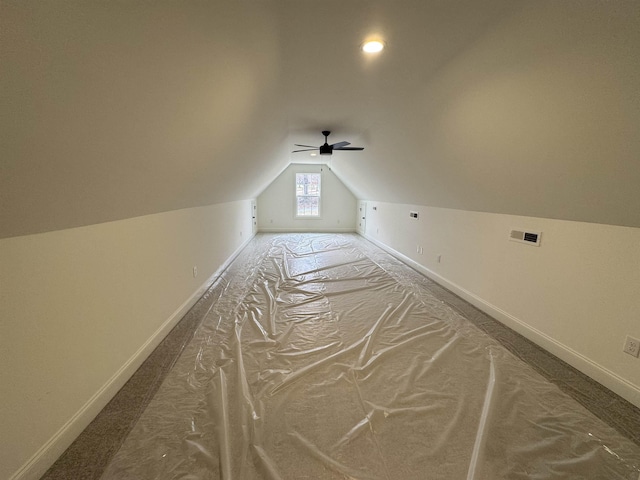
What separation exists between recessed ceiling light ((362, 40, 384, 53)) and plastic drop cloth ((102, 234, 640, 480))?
222cm

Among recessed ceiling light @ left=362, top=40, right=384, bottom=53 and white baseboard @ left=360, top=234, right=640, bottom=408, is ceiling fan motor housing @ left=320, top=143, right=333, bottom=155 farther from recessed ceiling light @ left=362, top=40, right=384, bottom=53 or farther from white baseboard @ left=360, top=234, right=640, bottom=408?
white baseboard @ left=360, top=234, right=640, bottom=408

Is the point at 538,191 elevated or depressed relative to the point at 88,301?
elevated

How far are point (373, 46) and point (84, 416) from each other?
110 inches

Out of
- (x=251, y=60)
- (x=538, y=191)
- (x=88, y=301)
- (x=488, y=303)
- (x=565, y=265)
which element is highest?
(x=251, y=60)

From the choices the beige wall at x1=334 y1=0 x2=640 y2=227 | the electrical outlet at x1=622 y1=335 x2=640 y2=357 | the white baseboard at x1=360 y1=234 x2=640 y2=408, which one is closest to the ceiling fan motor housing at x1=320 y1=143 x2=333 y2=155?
the beige wall at x1=334 y1=0 x2=640 y2=227

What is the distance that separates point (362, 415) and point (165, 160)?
2095 mm

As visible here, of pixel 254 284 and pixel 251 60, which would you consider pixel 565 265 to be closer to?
pixel 251 60

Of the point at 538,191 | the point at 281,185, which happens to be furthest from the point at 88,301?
the point at 281,185

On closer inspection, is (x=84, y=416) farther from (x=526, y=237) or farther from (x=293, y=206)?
(x=293, y=206)

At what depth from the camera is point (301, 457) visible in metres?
1.31

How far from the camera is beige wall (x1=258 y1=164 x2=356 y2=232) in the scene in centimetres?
877

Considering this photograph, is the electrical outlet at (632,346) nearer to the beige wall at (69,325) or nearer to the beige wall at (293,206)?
the beige wall at (69,325)


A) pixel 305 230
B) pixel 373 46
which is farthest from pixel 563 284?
pixel 305 230

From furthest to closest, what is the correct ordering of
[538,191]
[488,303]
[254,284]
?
[254,284]
[488,303]
[538,191]
